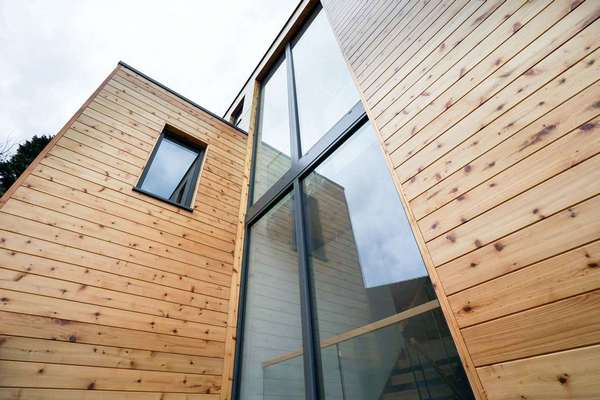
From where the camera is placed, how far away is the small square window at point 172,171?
3172 millimetres

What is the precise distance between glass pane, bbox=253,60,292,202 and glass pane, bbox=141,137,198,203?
0.96 m

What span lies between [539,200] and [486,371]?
2.11 ft

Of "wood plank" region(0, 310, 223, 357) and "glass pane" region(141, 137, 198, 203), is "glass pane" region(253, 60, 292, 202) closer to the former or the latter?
"glass pane" region(141, 137, 198, 203)

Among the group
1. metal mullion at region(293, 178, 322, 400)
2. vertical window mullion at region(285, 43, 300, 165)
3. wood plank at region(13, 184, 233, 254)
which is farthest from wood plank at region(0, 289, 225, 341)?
vertical window mullion at region(285, 43, 300, 165)

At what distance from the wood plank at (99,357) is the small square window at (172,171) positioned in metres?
1.48

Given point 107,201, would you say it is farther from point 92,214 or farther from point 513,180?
point 513,180

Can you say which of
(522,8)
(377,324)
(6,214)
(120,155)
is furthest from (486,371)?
(120,155)

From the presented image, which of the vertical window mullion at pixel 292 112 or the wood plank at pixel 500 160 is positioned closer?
the wood plank at pixel 500 160

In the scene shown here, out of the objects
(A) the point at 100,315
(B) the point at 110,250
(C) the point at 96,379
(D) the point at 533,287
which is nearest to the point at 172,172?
(B) the point at 110,250

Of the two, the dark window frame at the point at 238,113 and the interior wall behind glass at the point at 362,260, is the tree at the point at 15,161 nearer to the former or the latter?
the dark window frame at the point at 238,113

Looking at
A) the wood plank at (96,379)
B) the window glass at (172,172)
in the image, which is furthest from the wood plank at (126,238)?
the wood plank at (96,379)

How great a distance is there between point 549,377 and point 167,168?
3.69 m

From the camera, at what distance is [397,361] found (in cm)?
128

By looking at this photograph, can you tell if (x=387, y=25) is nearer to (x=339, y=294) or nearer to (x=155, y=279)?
(x=339, y=294)
